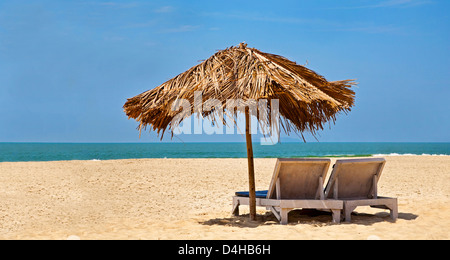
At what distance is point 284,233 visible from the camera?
17.5ft

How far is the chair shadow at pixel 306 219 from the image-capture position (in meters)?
6.12

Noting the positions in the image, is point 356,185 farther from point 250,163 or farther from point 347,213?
point 250,163

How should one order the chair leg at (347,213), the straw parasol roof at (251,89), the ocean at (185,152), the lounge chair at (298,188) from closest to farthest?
the straw parasol roof at (251,89) → the lounge chair at (298,188) → the chair leg at (347,213) → the ocean at (185,152)

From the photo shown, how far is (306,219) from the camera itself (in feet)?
21.1

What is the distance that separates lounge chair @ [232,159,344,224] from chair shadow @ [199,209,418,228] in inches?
8.7

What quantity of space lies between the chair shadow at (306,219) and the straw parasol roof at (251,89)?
3.64 ft

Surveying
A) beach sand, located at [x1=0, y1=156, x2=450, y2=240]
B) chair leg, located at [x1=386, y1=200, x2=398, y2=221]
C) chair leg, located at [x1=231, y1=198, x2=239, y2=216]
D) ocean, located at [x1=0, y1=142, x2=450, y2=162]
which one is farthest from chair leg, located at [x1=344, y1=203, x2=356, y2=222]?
ocean, located at [x1=0, y1=142, x2=450, y2=162]

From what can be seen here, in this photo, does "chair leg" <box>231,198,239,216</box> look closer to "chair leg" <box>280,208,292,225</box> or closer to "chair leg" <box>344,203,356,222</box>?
"chair leg" <box>280,208,292,225</box>

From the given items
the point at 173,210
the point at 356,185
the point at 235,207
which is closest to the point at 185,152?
the point at 173,210

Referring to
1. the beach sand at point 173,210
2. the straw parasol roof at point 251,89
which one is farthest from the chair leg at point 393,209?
the straw parasol roof at point 251,89

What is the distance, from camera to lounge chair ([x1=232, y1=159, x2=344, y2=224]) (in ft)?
19.4

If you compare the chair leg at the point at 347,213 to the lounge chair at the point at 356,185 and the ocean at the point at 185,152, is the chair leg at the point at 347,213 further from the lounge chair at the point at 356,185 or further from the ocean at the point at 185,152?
the ocean at the point at 185,152

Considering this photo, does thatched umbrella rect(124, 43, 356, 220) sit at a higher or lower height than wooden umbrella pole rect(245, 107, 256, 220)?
higher
